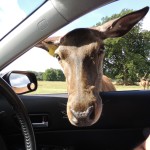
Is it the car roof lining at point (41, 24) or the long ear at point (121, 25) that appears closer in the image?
the car roof lining at point (41, 24)

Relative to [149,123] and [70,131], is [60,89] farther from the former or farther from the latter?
[149,123]

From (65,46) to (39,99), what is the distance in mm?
836

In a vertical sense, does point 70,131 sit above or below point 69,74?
below

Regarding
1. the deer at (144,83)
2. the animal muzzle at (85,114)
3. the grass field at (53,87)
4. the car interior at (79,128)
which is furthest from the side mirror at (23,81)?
the deer at (144,83)

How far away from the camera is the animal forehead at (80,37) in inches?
146

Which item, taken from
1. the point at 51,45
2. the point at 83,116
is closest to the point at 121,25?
the point at 51,45

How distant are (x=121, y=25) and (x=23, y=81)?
1042mm

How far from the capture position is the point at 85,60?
3.62 m

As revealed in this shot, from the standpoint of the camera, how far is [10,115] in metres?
4.17

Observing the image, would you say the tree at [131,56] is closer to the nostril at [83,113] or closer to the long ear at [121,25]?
the long ear at [121,25]

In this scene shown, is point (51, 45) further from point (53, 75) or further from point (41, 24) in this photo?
point (41, 24)

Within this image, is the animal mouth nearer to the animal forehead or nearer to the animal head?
the animal head

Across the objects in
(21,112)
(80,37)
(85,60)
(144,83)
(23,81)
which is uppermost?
(80,37)

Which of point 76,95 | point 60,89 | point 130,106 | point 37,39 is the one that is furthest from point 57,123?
point 37,39
